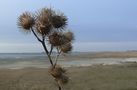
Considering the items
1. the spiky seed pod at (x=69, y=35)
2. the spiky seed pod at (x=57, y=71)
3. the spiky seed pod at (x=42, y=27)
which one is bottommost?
the spiky seed pod at (x=57, y=71)

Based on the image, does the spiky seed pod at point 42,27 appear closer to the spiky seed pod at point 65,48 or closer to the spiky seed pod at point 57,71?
the spiky seed pod at point 65,48

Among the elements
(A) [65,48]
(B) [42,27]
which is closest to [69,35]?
(A) [65,48]

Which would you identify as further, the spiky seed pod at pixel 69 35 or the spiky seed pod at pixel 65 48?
the spiky seed pod at pixel 65 48

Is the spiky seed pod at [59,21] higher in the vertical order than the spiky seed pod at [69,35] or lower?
higher

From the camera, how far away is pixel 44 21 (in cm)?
1295

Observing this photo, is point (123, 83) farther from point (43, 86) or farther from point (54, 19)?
point (54, 19)

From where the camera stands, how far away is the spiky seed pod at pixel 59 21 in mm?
13031

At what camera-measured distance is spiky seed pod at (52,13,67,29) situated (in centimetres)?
1303

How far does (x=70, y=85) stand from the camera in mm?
29062

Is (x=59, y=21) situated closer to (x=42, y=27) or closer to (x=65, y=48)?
(x=42, y=27)

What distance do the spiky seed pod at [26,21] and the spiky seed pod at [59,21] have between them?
2.10ft

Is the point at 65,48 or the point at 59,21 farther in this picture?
the point at 65,48

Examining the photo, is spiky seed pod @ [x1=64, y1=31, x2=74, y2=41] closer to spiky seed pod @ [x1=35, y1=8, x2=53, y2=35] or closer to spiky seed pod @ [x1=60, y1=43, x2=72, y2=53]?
spiky seed pod @ [x1=60, y1=43, x2=72, y2=53]

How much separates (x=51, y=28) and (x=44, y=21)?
381 mm
